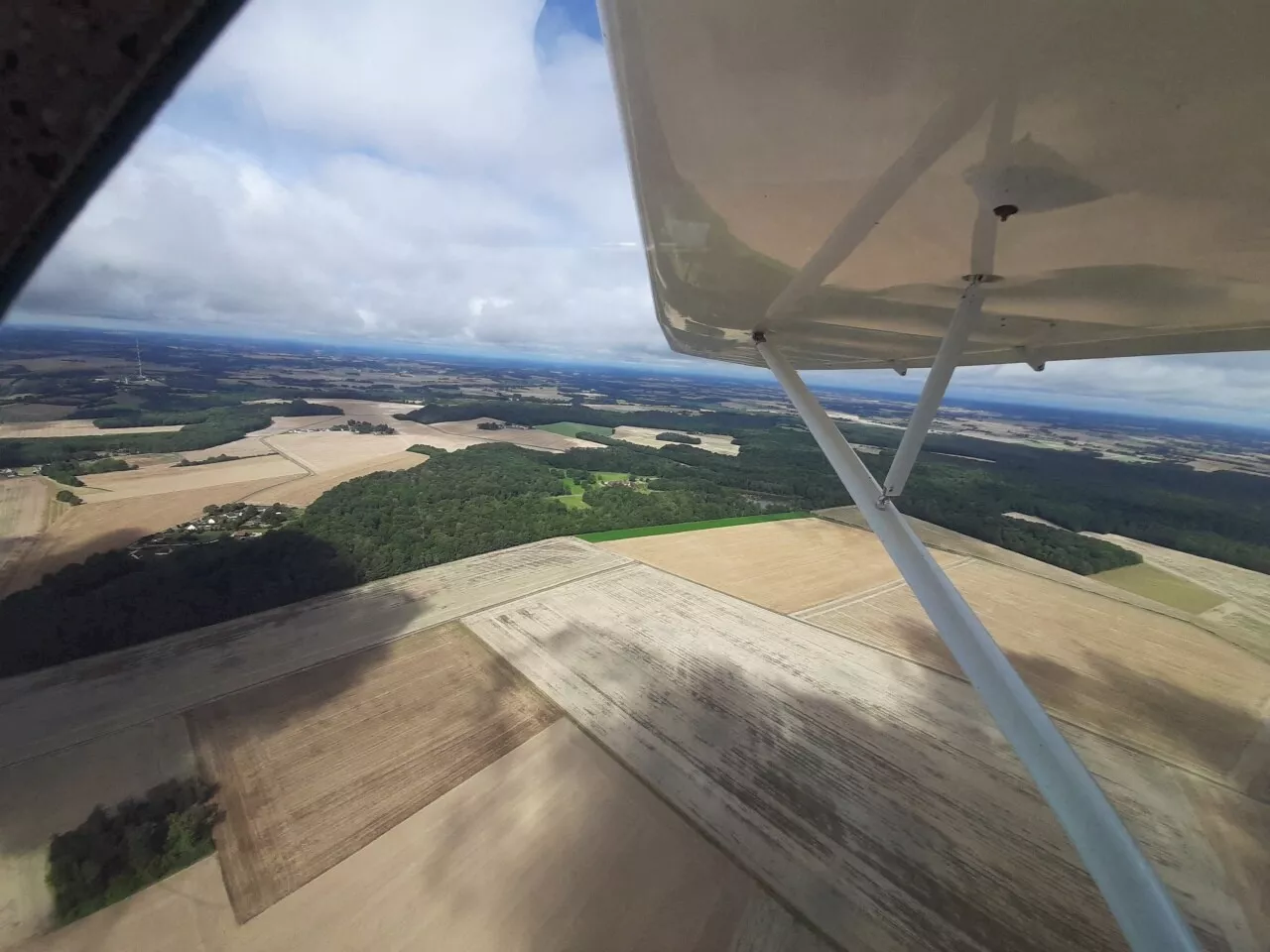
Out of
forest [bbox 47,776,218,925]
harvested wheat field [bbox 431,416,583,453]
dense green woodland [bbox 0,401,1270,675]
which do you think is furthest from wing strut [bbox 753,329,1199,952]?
harvested wheat field [bbox 431,416,583,453]

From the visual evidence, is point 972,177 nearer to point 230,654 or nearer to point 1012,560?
point 230,654

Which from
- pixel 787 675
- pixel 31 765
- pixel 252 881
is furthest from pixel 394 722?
pixel 787 675

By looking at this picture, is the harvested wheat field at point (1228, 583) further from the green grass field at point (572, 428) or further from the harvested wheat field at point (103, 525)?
the green grass field at point (572, 428)

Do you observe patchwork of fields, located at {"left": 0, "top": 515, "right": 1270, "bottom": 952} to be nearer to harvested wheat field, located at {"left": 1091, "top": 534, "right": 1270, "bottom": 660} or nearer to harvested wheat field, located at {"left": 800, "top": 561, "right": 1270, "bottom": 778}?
harvested wheat field, located at {"left": 800, "top": 561, "right": 1270, "bottom": 778}

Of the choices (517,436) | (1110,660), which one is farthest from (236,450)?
(1110,660)

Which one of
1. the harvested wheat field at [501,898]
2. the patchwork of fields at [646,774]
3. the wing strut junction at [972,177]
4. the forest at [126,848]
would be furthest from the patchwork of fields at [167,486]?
the wing strut junction at [972,177]
